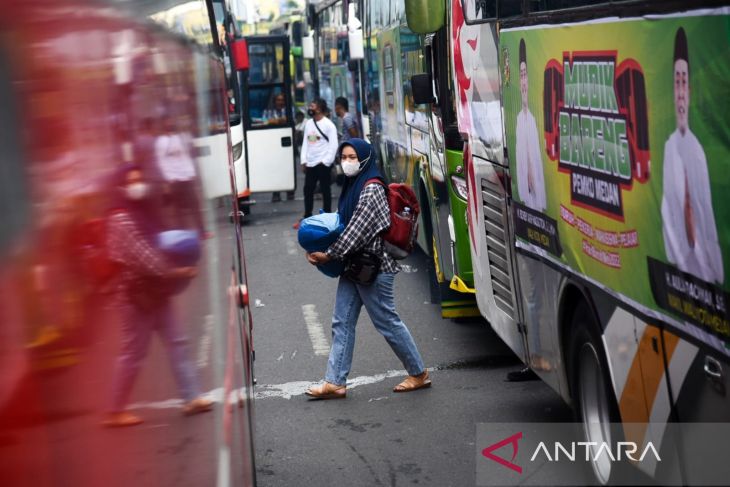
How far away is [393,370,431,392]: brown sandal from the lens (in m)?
8.11

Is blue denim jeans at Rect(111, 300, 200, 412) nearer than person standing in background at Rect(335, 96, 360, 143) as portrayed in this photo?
Yes

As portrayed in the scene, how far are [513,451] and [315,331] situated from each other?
174 inches

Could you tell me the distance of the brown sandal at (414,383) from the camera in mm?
8109

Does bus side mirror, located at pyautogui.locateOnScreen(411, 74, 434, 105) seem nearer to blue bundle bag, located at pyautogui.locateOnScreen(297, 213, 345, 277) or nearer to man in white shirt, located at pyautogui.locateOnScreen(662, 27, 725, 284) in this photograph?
blue bundle bag, located at pyautogui.locateOnScreen(297, 213, 345, 277)

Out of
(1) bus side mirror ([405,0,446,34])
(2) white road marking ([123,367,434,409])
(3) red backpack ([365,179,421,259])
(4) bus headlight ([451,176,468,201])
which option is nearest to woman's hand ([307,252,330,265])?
(3) red backpack ([365,179,421,259])

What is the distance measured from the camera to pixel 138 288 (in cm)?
202

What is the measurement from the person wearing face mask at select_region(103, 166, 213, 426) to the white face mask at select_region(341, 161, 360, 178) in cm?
532

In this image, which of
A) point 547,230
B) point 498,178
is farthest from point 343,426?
point 547,230

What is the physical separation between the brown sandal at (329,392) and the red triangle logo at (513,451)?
1.49m

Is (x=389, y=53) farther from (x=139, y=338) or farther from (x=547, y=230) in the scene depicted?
(x=139, y=338)

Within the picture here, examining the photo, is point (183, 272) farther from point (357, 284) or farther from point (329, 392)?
point (329, 392)

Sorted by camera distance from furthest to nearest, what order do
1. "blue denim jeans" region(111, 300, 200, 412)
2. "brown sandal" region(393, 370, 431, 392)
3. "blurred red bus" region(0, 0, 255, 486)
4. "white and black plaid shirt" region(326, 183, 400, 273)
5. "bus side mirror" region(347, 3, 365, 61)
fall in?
1. "bus side mirror" region(347, 3, 365, 61)
2. "brown sandal" region(393, 370, 431, 392)
3. "white and black plaid shirt" region(326, 183, 400, 273)
4. "blue denim jeans" region(111, 300, 200, 412)
5. "blurred red bus" region(0, 0, 255, 486)

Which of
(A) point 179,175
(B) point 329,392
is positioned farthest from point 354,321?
(A) point 179,175

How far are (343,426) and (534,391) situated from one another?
51.0 inches
